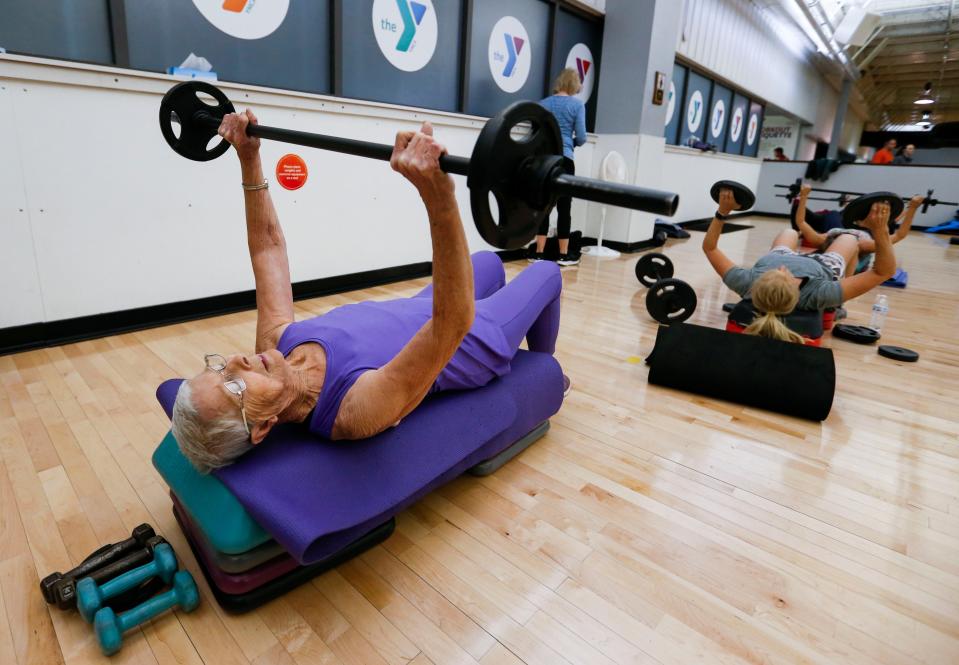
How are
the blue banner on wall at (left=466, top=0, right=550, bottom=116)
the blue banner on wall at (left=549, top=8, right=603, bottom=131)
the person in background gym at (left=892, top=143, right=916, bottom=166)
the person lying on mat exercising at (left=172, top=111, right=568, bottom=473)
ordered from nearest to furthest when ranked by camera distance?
the person lying on mat exercising at (left=172, top=111, right=568, bottom=473)
the blue banner on wall at (left=466, top=0, right=550, bottom=116)
the blue banner on wall at (left=549, top=8, right=603, bottom=131)
the person in background gym at (left=892, top=143, right=916, bottom=166)

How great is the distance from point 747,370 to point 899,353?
117cm

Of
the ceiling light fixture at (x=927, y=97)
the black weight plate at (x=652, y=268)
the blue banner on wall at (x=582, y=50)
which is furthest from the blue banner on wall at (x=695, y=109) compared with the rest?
the ceiling light fixture at (x=927, y=97)

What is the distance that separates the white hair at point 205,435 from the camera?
0.89 m

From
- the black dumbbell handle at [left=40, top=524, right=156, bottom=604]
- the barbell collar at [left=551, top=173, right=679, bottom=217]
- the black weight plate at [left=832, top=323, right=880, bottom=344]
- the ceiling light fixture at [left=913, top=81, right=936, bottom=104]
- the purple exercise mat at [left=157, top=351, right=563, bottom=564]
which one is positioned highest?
the ceiling light fixture at [left=913, top=81, right=936, bottom=104]

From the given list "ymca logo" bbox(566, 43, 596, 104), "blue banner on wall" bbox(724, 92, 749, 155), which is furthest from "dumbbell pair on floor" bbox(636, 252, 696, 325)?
"blue banner on wall" bbox(724, 92, 749, 155)

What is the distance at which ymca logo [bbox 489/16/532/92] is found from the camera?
3.87 metres

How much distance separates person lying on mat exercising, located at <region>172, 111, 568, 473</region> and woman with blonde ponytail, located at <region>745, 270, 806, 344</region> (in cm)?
102

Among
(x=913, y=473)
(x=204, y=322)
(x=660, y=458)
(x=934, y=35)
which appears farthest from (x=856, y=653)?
(x=934, y=35)

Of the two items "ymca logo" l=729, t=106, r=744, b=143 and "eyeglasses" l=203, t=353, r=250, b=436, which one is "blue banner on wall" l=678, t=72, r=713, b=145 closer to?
"ymca logo" l=729, t=106, r=744, b=143

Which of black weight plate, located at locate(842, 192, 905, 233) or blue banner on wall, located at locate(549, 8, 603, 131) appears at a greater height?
blue banner on wall, located at locate(549, 8, 603, 131)

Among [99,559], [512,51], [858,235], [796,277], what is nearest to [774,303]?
[796,277]

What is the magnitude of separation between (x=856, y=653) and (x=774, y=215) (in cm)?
974

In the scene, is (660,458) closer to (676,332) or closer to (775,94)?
(676,332)

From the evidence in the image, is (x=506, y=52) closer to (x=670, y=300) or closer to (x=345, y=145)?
(x=670, y=300)
